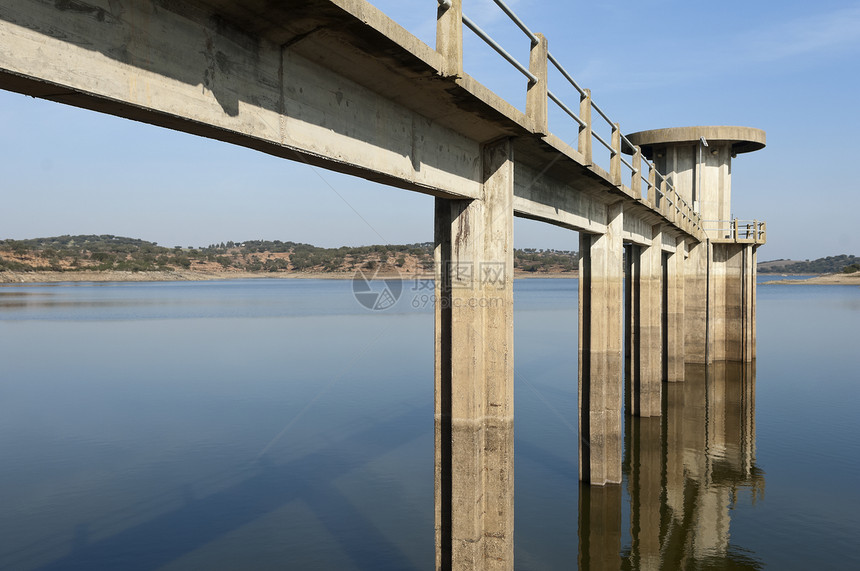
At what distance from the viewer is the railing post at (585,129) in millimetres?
10430

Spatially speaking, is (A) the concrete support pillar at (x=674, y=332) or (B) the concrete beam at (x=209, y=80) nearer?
(B) the concrete beam at (x=209, y=80)

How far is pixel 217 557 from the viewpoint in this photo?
10.5 meters

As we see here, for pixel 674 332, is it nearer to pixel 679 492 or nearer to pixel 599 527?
pixel 679 492

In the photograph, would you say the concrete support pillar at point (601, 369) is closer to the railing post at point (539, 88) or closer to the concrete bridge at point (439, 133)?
the concrete bridge at point (439, 133)

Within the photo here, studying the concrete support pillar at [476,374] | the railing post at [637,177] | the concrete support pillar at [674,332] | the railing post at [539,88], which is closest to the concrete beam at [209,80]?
the concrete support pillar at [476,374]

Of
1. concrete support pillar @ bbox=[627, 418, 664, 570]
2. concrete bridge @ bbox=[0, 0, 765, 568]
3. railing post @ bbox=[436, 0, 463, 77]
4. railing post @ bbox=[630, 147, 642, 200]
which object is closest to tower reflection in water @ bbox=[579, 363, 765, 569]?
concrete support pillar @ bbox=[627, 418, 664, 570]

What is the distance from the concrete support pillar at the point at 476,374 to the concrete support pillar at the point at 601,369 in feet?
17.6

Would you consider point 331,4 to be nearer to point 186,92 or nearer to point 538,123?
point 186,92

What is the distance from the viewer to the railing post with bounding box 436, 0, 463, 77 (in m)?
5.89

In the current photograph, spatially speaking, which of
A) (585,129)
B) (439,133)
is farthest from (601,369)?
Result: (439,133)

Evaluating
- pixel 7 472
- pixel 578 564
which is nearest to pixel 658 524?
pixel 578 564

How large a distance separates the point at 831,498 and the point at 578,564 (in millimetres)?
5953

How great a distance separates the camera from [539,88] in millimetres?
8391

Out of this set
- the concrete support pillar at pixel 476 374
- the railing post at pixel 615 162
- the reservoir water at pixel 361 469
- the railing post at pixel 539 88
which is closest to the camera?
the concrete support pillar at pixel 476 374
